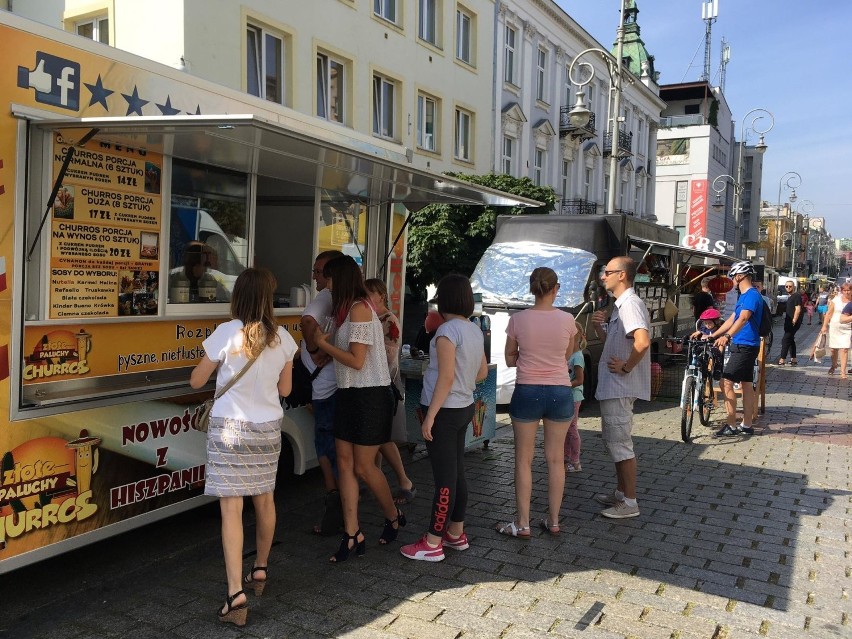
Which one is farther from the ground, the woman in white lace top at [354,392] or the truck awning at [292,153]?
the truck awning at [292,153]

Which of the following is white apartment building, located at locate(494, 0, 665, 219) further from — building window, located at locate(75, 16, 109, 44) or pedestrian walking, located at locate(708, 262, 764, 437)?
building window, located at locate(75, 16, 109, 44)

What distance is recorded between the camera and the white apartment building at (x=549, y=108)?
2486cm

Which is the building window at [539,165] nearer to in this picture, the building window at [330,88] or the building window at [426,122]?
the building window at [426,122]

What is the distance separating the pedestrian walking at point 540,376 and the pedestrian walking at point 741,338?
402 centimetres

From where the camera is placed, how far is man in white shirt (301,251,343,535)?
15.5 ft

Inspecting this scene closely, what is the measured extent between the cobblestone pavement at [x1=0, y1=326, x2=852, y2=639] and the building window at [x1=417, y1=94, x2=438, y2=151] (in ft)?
51.0

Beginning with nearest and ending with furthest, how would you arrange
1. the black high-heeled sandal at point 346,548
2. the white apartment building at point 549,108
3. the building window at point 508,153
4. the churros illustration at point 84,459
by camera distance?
the churros illustration at point 84,459, the black high-heeled sandal at point 346,548, the white apartment building at point 549,108, the building window at point 508,153

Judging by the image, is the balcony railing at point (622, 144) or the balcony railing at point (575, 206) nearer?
the balcony railing at point (575, 206)

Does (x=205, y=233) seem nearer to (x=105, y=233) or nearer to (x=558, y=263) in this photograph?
(x=105, y=233)

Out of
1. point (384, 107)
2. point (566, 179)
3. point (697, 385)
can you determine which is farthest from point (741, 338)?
point (566, 179)

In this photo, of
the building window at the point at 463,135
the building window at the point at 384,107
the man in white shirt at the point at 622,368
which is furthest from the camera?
the building window at the point at 463,135

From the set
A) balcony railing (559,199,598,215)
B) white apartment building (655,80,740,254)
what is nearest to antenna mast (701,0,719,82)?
white apartment building (655,80,740,254)

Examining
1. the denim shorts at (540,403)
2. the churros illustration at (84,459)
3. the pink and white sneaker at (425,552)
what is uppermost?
the denim shorts at (540,403)

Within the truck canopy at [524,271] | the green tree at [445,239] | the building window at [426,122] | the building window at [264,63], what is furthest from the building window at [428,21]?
the truck canopy at [524,271]
